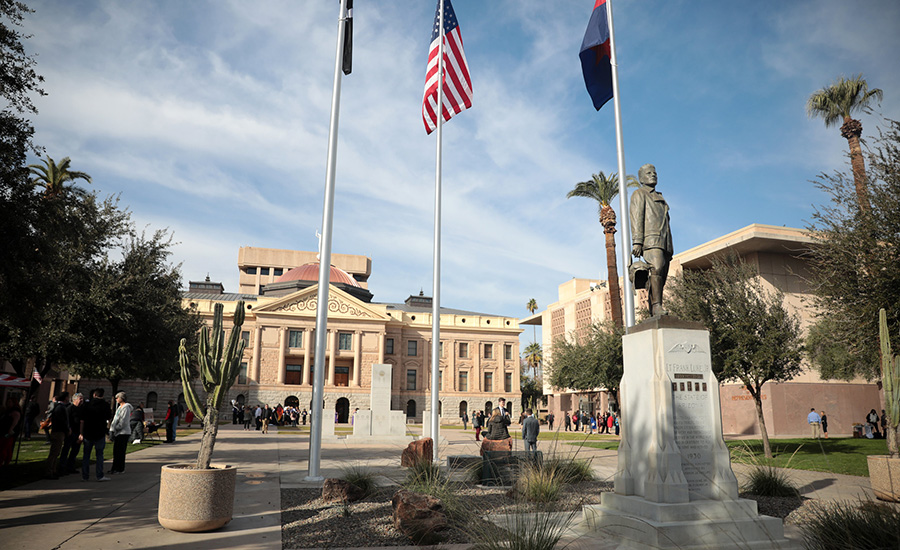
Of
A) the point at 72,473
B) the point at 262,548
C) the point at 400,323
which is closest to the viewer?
the point at 262,548

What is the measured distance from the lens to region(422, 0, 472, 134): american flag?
15469 mm

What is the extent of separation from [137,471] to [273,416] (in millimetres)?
33786

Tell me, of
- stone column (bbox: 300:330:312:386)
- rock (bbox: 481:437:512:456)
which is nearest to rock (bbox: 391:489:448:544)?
rock (bbox: 481:437:512:456)

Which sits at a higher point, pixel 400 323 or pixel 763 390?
pixel 400 323

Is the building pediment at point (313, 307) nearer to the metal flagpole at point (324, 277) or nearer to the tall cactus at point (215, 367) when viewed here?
the metal flagpole at point (324, 277)

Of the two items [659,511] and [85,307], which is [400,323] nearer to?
[85,307]

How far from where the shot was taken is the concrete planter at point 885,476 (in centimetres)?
954

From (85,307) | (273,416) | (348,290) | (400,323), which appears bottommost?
(273,416)

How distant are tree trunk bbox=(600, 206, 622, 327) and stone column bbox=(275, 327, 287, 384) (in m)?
41.2

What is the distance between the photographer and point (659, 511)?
6.53m

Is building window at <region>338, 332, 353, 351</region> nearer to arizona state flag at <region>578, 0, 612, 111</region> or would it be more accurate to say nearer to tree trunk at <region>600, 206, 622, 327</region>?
tree trunk at <region>600, 206, 622, 327</region>

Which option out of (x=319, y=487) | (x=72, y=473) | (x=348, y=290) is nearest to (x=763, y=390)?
(x=319, y=487)

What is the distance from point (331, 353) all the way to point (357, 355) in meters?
3.06

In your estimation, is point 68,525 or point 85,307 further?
point 85,307
